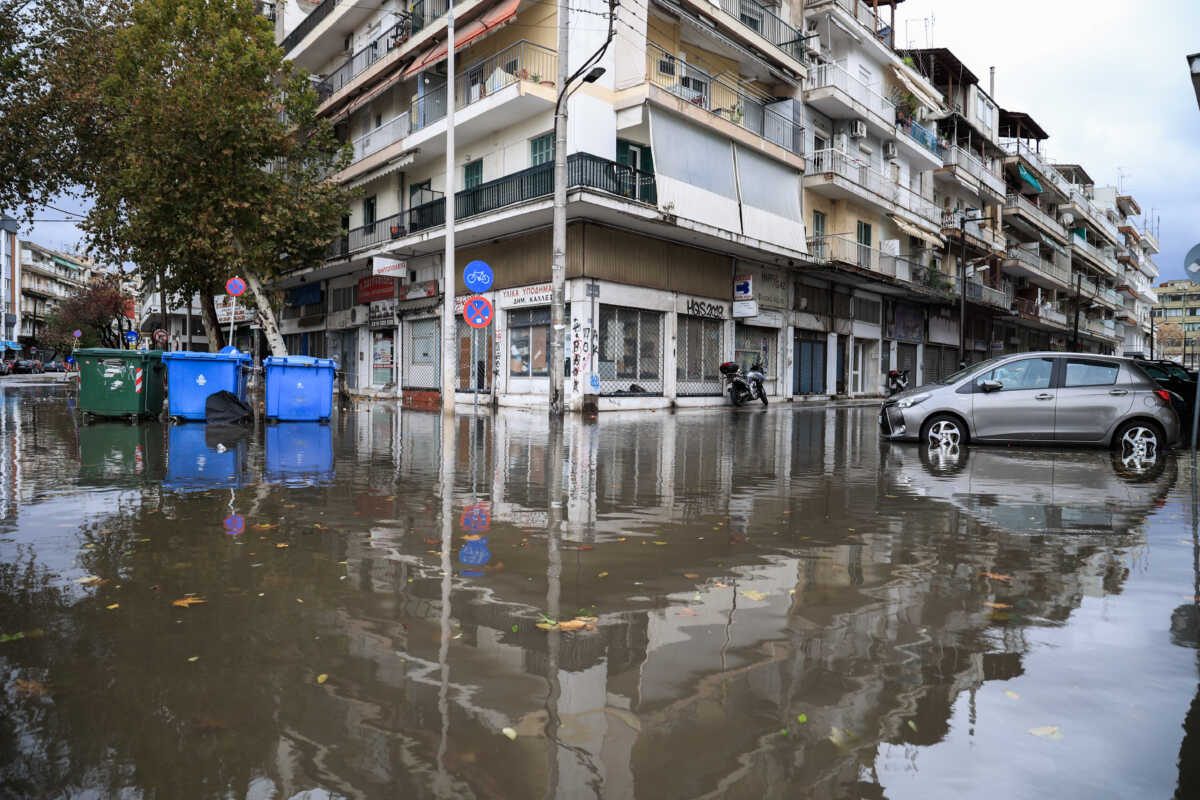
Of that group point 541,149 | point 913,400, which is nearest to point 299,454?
point 913,400

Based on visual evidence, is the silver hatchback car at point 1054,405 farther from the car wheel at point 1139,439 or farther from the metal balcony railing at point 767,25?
the metal balcony railing at point 767,25

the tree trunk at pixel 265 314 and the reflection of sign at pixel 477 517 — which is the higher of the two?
the tree trunk at pixel 265 314

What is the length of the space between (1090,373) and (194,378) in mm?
14878

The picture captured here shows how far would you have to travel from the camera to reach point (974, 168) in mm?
41594

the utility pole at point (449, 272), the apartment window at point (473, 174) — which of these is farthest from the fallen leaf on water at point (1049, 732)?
the apartment window at point (473, 174)

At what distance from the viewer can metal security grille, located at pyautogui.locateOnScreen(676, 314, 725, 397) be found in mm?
25125

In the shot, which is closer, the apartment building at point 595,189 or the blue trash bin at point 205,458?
the blue trash bin at point 205,458

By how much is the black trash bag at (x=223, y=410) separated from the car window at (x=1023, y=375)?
495 inches

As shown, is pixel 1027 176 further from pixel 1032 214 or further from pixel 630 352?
pixel 630 352

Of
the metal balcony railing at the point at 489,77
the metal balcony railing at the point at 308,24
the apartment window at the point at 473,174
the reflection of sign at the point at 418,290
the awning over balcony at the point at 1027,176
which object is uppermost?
the metal balcony railing at the point at 308,24

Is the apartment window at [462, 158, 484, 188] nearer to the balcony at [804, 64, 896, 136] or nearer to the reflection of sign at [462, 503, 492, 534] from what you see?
the balcony at [804, 64, 896, 136]

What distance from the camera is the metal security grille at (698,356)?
2512 centimetres

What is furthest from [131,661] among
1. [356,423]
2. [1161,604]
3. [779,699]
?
[356,423]

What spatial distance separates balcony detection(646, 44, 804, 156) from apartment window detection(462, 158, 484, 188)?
617cm
